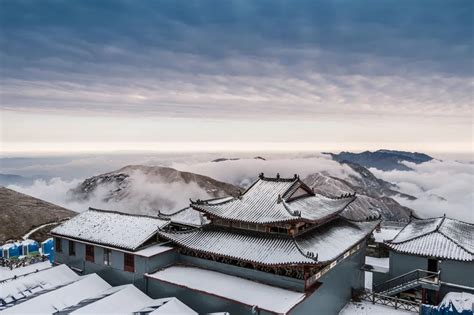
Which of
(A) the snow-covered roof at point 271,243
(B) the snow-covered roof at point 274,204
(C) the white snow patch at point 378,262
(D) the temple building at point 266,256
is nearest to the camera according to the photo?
(D) the temple building at point 266,256

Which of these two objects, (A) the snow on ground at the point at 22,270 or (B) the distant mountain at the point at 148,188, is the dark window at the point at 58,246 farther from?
(B) the distant mountain at the point at 148,188

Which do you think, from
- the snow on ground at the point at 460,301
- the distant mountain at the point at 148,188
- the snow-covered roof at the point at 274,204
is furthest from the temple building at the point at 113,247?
the distant mountain at the point at 148,188

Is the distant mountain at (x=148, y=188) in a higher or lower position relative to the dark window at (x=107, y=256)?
lower

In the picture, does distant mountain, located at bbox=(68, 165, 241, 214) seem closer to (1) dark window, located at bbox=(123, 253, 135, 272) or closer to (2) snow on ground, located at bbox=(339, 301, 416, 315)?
(2) snow on ground, located at bbox=(339, 301, 416, 315)

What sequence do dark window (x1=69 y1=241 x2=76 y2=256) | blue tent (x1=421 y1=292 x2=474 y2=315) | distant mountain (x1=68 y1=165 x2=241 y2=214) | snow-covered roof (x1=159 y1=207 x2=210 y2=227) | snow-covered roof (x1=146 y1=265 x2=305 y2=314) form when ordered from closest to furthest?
snow-covered roof (x1=146 y1=265 x2=305 y2=314) < blue tent (x1=421 y1=292 x2=474 y2=315) < dark window (x1=69 y1=241 x2=76 y2=256) < snow-covered roof (x1=159 y1=207 x2=210 y2=227) < distant mountain (x1=68 y1=165 x2=241 y2=214)

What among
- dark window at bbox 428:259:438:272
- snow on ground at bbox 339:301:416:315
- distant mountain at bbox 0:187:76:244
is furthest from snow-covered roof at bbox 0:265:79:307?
distant mountain at bbox 0:187:76:244

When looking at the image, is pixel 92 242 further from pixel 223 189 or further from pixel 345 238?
pixel 223 189
